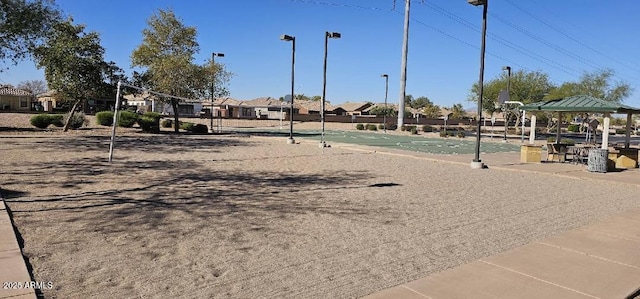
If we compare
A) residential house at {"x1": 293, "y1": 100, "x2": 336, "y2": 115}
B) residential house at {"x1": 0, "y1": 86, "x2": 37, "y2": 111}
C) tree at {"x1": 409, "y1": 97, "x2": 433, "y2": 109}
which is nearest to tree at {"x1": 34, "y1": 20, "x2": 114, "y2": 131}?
residential house at {"x1": 0, "y1": 86, "x2": 37, "y2": 111}

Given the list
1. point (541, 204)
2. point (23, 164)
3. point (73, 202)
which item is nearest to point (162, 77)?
point (23, 164)

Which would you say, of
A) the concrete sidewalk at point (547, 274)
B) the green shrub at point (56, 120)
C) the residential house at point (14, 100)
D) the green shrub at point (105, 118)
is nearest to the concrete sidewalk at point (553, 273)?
the concrete sidewalk at point (547, 274)

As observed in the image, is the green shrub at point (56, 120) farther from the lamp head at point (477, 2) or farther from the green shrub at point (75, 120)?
the lamp head at point (477, 2)

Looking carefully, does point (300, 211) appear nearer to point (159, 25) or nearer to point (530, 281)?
point (530, 281)

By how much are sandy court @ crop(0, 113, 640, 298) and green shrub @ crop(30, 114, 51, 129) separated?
1949 cm

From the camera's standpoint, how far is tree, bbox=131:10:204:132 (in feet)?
105

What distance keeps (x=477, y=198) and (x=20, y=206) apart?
29.1ft

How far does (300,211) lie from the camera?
27.2 feet

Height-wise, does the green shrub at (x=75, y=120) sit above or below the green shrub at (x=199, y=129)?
above

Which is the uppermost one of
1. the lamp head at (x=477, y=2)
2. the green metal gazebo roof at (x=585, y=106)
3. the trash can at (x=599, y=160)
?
the lamp head at (x=477, y=2)

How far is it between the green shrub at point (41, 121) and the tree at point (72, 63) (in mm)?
3844

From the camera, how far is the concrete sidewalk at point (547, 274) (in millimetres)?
4520

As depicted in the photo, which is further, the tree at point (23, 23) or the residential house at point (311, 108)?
the residential house at point (311, 108)

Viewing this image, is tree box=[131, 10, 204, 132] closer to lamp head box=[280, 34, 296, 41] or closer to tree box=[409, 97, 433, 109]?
lamp head box=[280, 34, 296, 41]
